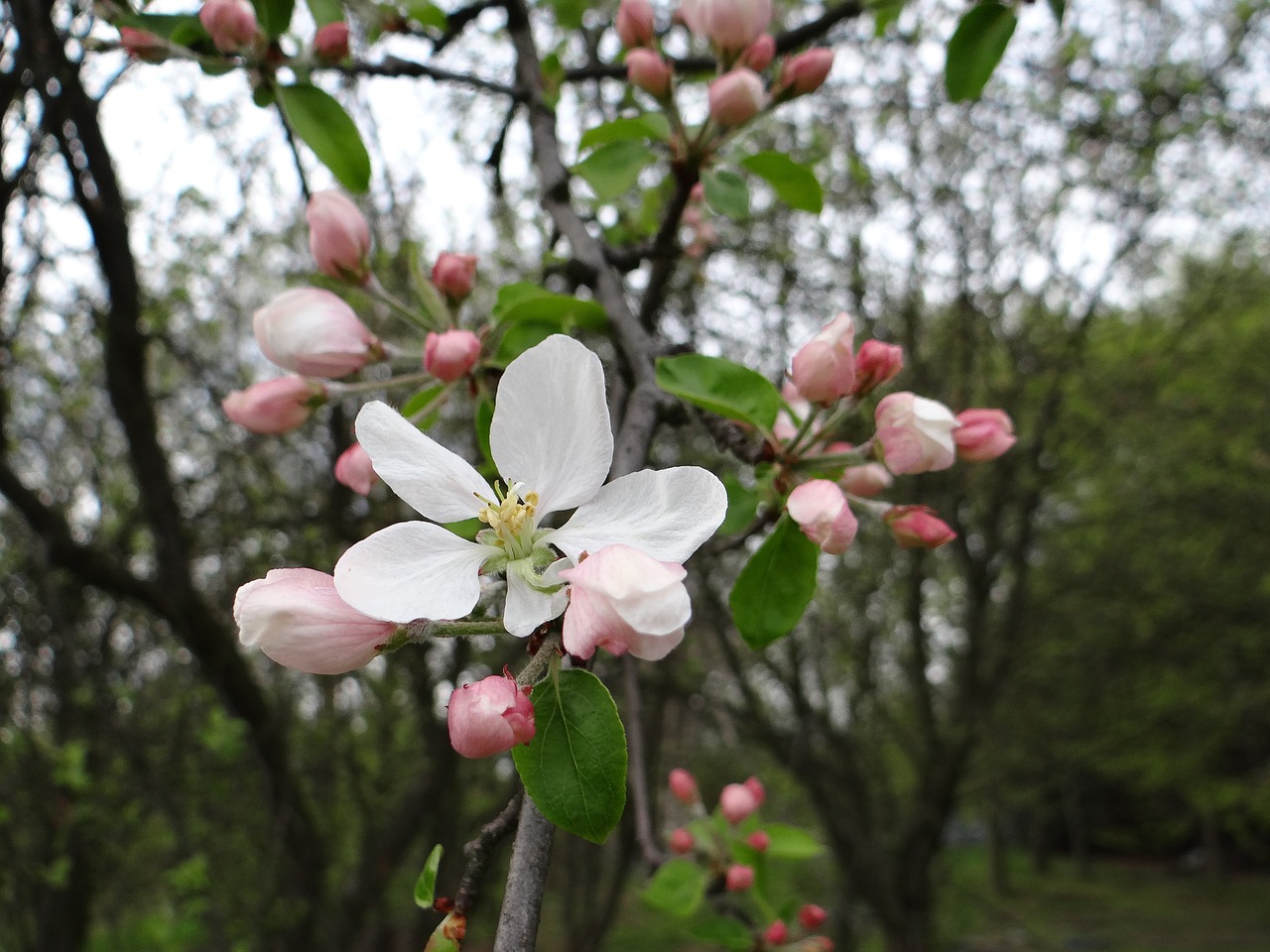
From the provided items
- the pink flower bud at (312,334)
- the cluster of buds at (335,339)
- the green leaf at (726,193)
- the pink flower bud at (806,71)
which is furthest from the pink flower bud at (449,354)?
the pink flower bud at (806,71)

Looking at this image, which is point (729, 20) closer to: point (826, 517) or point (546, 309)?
point (546, 309)

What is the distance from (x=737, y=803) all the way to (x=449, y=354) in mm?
1391

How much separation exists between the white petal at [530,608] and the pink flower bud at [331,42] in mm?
867

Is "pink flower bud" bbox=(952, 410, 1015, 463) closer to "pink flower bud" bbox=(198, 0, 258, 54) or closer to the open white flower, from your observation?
the open white flower

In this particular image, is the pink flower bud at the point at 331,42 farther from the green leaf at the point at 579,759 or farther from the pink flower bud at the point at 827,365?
the green leaf at the point at 579,759

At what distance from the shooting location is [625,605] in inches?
22.5

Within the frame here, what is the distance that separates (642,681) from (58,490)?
3.01m

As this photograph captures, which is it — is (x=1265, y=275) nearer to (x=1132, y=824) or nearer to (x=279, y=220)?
(x=279, y=220)

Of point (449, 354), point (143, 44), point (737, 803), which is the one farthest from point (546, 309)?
point (737, 803)

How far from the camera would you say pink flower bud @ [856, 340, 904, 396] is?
36.9 inches

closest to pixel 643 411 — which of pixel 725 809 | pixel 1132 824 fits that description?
pixel 725 809

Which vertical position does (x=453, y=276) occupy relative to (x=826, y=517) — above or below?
above

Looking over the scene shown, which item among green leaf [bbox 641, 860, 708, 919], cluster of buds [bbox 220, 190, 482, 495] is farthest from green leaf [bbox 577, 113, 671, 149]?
green leaf [bbox 641, 860, 708, 919]

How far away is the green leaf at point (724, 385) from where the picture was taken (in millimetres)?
A: 881
